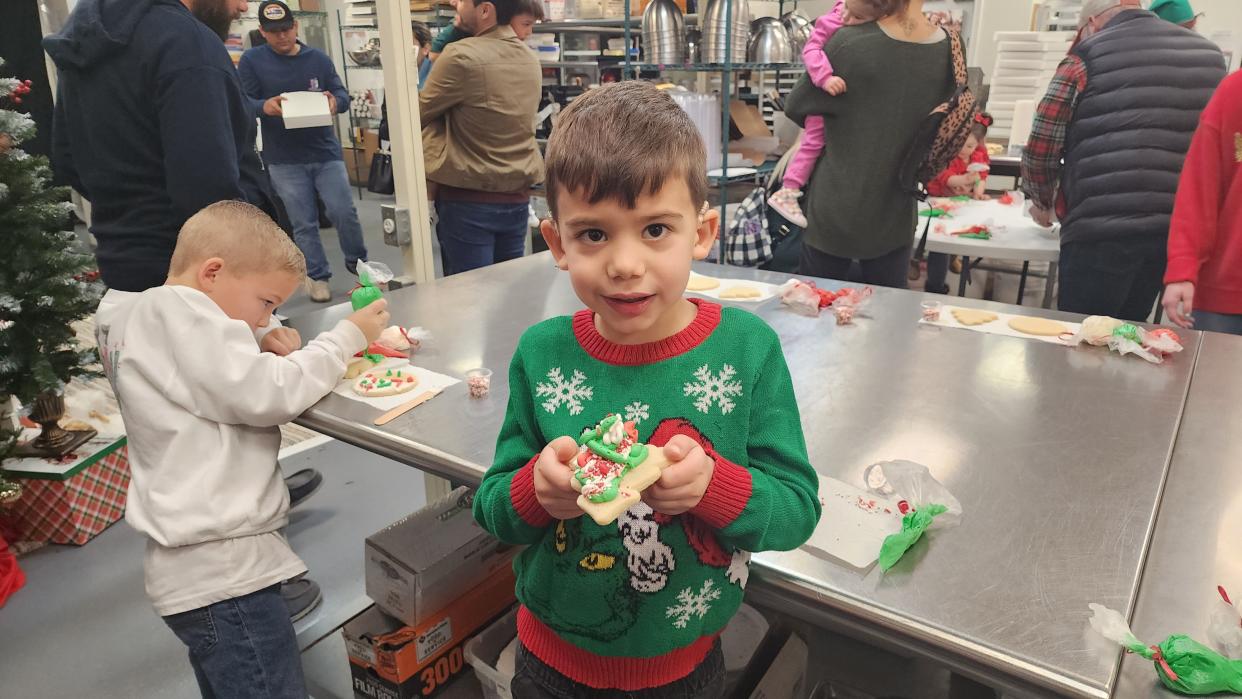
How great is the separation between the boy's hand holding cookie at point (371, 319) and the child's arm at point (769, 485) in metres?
0.95

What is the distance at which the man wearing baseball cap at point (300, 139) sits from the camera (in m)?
4.41

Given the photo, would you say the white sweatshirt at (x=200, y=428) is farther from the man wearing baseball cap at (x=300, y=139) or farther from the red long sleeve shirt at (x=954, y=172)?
the red long sleeve shirt at (x=954, y=172)

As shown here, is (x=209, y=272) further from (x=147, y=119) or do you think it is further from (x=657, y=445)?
(x=657, y=445)

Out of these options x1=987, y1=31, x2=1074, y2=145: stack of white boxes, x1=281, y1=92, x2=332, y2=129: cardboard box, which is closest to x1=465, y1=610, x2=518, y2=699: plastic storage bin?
x1=281, y1=92, x2=332, y2=129: cardboard box

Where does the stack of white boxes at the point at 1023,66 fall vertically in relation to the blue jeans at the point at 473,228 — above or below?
above

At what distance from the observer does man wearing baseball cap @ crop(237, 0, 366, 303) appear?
4406mm

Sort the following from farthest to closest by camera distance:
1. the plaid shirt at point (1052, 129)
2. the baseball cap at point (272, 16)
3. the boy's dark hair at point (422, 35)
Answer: the boy's dark hair at point (422, 35)
the baseball cap at point (272, 16)
the plaid shirt at point (1052, 129)

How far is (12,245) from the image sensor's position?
2.45m

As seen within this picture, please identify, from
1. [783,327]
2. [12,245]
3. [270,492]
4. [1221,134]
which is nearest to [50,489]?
[12,245]

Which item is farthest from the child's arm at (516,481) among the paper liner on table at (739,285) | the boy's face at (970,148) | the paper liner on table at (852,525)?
the boy's face at (970,148)

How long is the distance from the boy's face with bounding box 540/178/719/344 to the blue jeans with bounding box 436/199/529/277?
231 centimetres

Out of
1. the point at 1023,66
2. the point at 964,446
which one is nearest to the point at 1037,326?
the point at 964,446

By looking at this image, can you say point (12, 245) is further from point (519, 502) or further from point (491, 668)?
point (519, 502)

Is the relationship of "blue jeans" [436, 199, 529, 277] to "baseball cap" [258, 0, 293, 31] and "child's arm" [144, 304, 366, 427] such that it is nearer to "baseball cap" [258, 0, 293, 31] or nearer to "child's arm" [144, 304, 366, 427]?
"child's arm" [144, 304, 366, 427]
